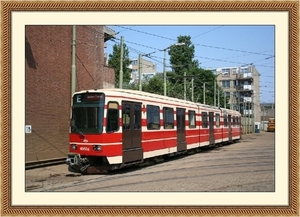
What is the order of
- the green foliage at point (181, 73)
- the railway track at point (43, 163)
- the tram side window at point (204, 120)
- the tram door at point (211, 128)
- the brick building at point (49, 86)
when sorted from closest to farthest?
1. the railway track at point (43, 163)
2. the brick building at point (49, 86)
3. the tram side window at point (204, 120)
4. the tram door at point (211, 128)
5. the green foliage at point (181, 73)

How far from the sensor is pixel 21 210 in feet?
24.9

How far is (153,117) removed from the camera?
16984 millimetres

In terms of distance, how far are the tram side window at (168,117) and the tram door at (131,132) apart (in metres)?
2.95

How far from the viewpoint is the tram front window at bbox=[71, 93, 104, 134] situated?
1380 centimetres

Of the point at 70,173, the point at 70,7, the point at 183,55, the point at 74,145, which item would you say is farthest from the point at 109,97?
the point at 183,55

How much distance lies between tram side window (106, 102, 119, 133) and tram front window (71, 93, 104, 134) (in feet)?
0.87

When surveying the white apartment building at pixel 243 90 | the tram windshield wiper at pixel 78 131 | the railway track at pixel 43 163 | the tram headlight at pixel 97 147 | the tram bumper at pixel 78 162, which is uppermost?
the white apartment building at pixel 243 90

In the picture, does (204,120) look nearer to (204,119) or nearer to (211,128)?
(204,119)

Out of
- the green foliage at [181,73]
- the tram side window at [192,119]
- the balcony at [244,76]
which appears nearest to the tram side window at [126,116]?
the tram side window at [192,119]

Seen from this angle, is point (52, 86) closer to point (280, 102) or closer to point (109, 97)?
point (109, 97)

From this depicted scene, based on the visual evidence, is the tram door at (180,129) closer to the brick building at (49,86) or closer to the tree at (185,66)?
the brick building at (49,86)

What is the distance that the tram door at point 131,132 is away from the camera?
14531 mm

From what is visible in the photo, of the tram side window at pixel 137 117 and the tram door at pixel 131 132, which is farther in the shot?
the tram side window at pixel 137 117

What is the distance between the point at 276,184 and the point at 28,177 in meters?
9.21
